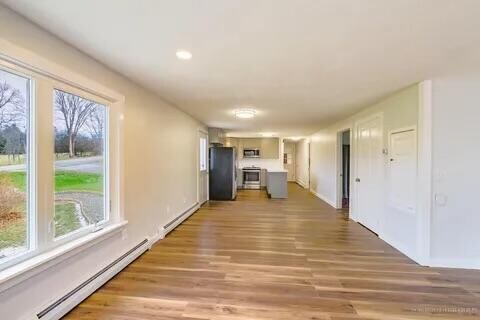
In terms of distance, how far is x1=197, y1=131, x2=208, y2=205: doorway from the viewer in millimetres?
7844

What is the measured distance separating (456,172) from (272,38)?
2.97 metres

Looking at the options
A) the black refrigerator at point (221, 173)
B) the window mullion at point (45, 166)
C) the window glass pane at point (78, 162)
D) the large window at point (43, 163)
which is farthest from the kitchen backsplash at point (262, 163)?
the window mullion at point (45, 166)

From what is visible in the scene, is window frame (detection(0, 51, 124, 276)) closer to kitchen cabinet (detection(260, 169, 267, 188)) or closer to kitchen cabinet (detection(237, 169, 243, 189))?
kitchen cabinet (detection(237, 169, 243, 189))

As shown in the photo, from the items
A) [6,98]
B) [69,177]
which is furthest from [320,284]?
[6,98]

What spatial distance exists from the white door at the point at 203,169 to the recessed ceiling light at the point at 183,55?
16.7 feet

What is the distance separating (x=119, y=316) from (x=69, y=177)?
1352 millimetres

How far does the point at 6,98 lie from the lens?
197 cm

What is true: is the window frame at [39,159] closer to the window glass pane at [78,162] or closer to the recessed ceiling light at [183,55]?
the window glass pane at [78,162]

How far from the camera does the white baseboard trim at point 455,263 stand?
344cm

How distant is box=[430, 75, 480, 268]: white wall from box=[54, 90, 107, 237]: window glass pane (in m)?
4.08

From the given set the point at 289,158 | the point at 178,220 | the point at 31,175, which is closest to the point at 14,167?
the point at 31,175

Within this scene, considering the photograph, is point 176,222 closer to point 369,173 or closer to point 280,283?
→ point 280,283

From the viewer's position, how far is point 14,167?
2.02 m

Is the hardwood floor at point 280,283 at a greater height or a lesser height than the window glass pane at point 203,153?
lesser
